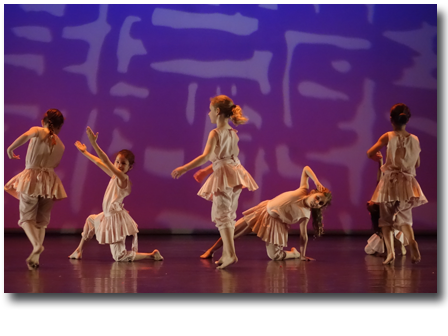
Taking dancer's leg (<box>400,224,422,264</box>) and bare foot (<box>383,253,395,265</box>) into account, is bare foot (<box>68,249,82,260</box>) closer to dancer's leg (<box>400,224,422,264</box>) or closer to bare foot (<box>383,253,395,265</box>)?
bare foot (<box>383,253,395,265</box>)

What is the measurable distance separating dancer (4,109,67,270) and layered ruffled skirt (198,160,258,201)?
3.55ft

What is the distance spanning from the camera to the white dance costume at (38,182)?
175 inches

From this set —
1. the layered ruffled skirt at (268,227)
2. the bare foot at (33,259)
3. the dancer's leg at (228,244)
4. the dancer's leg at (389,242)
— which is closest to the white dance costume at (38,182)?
the bare foot at (33,259)

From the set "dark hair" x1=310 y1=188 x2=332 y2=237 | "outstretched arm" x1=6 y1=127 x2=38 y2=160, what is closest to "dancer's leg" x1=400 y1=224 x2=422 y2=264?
"dark hair" x1=310 y1=188 x2=332 y2=237

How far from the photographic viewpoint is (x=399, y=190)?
4.64 meters

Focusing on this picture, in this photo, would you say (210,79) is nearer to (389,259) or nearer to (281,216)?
(281,216)

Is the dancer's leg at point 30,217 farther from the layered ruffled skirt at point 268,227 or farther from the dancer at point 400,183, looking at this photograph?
the dancer at point 400,183

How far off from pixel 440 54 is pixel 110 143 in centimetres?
452

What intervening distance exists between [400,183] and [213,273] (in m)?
1.56

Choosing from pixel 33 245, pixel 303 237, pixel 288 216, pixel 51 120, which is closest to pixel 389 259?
pixel 303 237

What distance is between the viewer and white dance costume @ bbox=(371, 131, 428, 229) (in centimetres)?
463

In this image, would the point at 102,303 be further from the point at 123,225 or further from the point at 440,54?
the point at 440,54

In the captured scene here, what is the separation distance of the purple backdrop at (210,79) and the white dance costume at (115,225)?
7.64 feet

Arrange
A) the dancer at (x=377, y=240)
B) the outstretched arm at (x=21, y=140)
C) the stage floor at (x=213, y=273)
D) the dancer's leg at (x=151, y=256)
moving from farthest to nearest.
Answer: the dancer at (x=377, y=240), the dancer's leg at (x=151, y=256), the outstretched arm at (x=21, y=140), the stage floor at (x=213, y=273)
